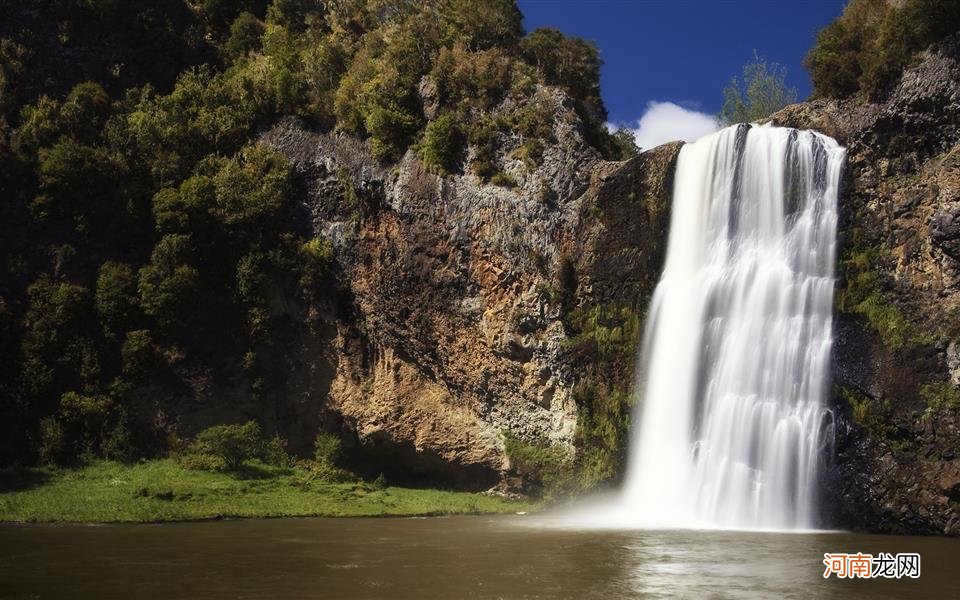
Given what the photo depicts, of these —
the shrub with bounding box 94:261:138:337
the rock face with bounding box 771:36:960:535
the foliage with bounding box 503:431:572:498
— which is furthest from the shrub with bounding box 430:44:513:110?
the shrub with bounding box 94:261:138:337

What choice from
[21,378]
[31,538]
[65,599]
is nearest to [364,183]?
[21,378]

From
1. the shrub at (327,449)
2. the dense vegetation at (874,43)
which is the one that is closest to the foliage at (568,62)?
the dense vegetation at (874,43)

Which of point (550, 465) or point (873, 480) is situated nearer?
point (873, 480)

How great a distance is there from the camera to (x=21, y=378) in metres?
35.8

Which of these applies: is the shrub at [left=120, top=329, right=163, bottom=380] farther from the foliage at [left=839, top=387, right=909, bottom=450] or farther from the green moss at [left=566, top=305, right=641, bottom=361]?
the foliage at [left=839, top=387, right=909, bottom=450]

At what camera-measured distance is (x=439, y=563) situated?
57.2 feet

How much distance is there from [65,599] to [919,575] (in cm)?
1554

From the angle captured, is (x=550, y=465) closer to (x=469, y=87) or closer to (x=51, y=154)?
(x=469, y=87)

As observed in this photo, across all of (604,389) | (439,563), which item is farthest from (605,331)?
(439,563)

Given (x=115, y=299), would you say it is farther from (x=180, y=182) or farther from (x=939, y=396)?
(x=939, y=396)

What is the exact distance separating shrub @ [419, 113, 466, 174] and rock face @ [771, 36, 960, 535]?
53.4 ft

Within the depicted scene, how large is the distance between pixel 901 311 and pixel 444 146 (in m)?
20.5

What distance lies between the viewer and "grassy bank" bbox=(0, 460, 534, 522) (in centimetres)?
2873

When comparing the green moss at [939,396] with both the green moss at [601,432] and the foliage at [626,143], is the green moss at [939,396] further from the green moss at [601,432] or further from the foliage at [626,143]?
the foliage at [626,143]
